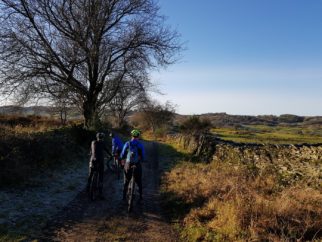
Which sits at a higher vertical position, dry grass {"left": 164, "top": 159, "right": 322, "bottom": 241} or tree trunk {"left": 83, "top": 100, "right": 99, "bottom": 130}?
tree trunk {"left": 83, "top": 100, "right": 99, "bottom": 130}

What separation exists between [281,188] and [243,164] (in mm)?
5142

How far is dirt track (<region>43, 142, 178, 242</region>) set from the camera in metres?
7.72

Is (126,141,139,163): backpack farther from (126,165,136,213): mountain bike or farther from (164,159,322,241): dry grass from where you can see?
(164,159,322,241): dry grass

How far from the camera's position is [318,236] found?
22.9 feet

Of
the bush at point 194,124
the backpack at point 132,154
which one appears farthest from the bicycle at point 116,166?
the bush at point 194,124

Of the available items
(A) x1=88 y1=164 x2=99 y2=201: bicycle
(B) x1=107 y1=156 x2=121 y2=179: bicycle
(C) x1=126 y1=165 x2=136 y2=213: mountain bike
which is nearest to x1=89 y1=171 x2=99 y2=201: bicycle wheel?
(A) x1=88 y1=164 x2=99 y2=201: bicycle

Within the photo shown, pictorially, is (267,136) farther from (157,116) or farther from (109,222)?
(109,222)

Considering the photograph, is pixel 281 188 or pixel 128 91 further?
pixel 128 91

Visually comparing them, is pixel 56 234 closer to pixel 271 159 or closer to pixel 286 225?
pixel 286 225

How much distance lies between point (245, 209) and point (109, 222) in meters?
3.32

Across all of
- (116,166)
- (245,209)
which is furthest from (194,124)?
(245,209)

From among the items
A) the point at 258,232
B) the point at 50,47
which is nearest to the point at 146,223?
the point at 258,232

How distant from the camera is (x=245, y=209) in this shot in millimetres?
7926

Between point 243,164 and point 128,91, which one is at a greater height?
point 128,91
